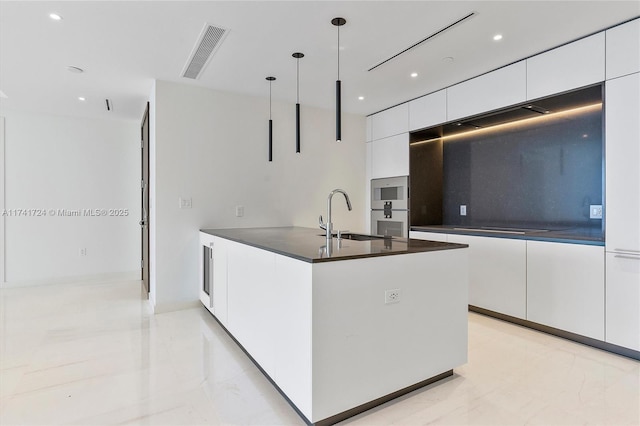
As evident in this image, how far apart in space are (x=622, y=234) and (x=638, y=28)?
1.47m

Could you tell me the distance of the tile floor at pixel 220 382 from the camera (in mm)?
1907

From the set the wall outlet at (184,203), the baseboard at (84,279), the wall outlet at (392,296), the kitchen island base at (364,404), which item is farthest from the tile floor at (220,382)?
the baseboard at (84,279)

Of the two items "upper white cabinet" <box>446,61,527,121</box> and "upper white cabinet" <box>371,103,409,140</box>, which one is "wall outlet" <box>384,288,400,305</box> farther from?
"upper white cabinet" <box>371,103,409,140</box>

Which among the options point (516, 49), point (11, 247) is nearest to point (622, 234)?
point (516, 49)

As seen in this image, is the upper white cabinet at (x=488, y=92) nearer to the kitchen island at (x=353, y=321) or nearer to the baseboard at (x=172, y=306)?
the kitchen island at (x=353, y=321)

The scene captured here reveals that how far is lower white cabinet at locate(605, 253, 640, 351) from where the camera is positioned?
2.53 metres

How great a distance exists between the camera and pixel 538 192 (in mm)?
3672

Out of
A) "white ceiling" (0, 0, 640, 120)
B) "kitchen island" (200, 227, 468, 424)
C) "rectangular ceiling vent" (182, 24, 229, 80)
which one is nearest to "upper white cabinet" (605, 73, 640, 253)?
"white ceiling" (0, 0, 640, 120)

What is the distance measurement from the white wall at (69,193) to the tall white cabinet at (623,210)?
601cm

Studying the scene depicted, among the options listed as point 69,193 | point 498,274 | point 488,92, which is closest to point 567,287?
point 498,274

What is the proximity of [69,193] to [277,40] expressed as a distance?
4.33 m

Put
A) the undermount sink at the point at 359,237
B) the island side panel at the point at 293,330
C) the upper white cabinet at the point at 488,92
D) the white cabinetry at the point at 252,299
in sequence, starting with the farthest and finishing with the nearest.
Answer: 1. the upper white cabinet at the point at 488,92
2. the undermount sink at the point at 359,237
3. the white cabinetry at the point at 252,299
4. the island side panel at the point at 293,330

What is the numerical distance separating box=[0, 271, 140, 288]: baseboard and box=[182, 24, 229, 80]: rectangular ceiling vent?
359 cm

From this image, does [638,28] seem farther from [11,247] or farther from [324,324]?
[11,247]
